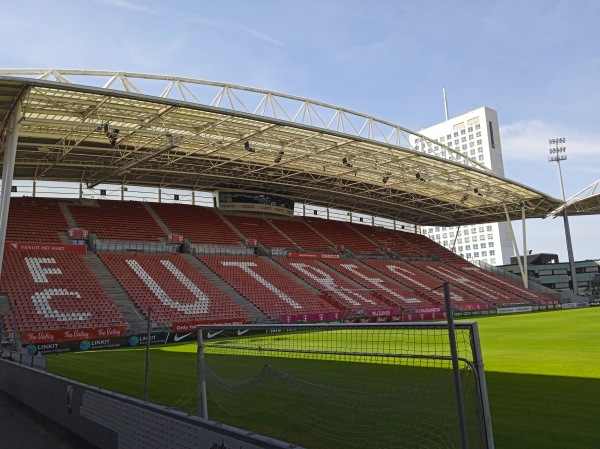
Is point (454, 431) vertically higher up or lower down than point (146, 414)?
lower down

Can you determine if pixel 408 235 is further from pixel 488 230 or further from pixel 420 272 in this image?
pixel 488 230

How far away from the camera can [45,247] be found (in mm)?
28562

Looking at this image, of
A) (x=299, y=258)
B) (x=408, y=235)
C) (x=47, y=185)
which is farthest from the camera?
(x=408, y=235)

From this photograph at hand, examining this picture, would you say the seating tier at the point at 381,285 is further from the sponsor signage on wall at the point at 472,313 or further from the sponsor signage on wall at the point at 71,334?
the sponsor signage on wall at the point at 71,334

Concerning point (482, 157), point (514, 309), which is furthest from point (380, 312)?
point (482, 157)

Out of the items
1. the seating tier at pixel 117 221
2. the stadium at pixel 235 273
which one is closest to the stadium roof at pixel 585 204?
the stadium at pixel 235 273

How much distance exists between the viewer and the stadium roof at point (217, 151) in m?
22.8

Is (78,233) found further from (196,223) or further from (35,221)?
(196,223)

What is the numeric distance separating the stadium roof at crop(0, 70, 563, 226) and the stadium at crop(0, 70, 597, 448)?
167 mm

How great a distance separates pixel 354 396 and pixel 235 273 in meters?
25.6

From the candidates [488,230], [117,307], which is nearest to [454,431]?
[117,307]

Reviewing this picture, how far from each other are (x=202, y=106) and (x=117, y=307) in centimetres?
1138

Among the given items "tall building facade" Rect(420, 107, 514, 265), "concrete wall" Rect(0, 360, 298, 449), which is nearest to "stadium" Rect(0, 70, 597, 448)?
"concrete wall" Rect(0, 360, 298, 449)

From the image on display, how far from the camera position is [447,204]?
50219 millimetres
